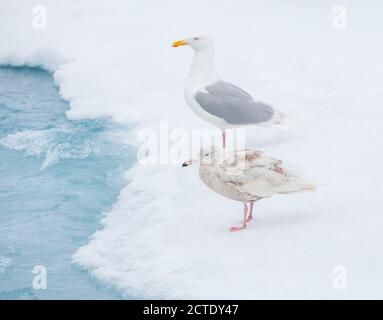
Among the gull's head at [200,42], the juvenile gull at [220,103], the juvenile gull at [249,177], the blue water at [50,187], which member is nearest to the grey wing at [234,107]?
the juvenile gull at [220,103]

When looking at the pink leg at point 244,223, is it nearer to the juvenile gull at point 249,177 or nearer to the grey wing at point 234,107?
the juvenile gull at point 249,177

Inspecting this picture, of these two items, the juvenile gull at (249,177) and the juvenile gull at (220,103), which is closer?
the juvenile gull at (249,177)

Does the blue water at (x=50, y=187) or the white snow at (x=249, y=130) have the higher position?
the white snow at (x=249, y=130)

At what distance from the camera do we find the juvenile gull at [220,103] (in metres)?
6.95

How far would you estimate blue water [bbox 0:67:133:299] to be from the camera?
619 cm


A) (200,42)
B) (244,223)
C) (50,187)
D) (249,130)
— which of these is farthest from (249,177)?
(50,187)

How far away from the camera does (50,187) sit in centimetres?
779

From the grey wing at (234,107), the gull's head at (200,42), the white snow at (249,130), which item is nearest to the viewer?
the white snow at (249,130)

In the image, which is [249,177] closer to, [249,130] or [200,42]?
[200,42]

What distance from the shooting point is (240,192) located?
5.93 m

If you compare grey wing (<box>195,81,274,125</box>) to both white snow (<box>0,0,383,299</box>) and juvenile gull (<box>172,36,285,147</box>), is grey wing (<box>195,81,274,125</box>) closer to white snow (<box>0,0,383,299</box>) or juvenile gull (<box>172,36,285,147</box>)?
juvenile gull (<box>172,36,285,147</box>)

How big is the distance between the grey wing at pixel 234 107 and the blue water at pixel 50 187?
3.93ft
